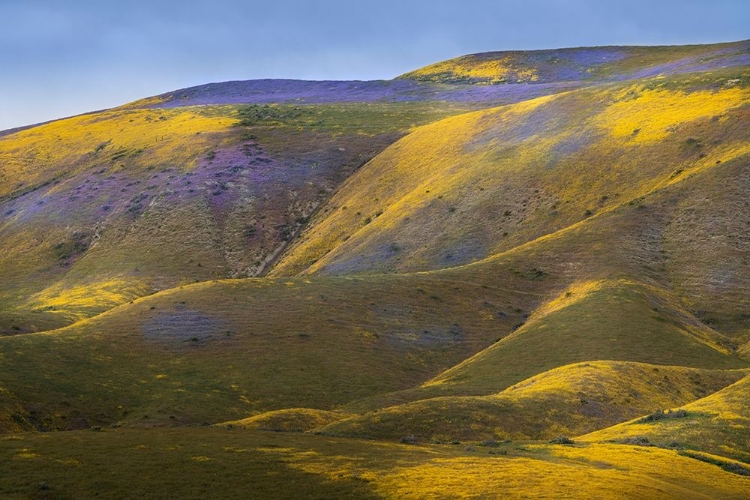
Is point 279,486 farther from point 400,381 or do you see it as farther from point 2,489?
point 400,381

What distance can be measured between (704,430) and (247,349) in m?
35.0

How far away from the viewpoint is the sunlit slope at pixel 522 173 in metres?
98.7

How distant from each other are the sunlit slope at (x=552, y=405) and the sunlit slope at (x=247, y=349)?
40.6 ft

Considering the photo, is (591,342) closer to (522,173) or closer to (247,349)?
(247,349)

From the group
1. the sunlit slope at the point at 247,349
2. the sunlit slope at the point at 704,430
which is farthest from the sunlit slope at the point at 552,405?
the sunlit slope at the point at 247,349

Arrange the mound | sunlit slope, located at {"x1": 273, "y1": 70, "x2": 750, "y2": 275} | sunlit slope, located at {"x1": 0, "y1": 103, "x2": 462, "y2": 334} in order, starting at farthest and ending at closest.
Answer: sunlit slope, located at {"x1": 0, "y1": 103, "x2": 462, "y2": 334}
sunlit slope, located at {"x1": 273, "y1": 70, "x2": 750, "y2": 275}
the mound

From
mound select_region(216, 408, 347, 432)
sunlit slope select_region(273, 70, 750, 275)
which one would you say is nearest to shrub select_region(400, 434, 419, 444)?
mound select_region(216, 408, 347, 432)

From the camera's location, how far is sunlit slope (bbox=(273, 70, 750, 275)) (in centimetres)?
9869

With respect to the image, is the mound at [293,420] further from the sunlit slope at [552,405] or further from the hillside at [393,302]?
the sunlit slope at [552,405]

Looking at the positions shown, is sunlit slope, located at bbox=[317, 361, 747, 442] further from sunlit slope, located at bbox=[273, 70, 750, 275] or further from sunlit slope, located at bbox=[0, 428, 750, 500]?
sunlit slope, located at bbox=[273, 70, 750, 275]

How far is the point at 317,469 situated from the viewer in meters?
35.4

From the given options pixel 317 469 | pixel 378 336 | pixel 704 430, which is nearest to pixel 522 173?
pixel 378 336

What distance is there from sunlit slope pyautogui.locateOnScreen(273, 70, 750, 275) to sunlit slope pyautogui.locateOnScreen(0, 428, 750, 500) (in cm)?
5452

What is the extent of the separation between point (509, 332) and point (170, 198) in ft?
229
